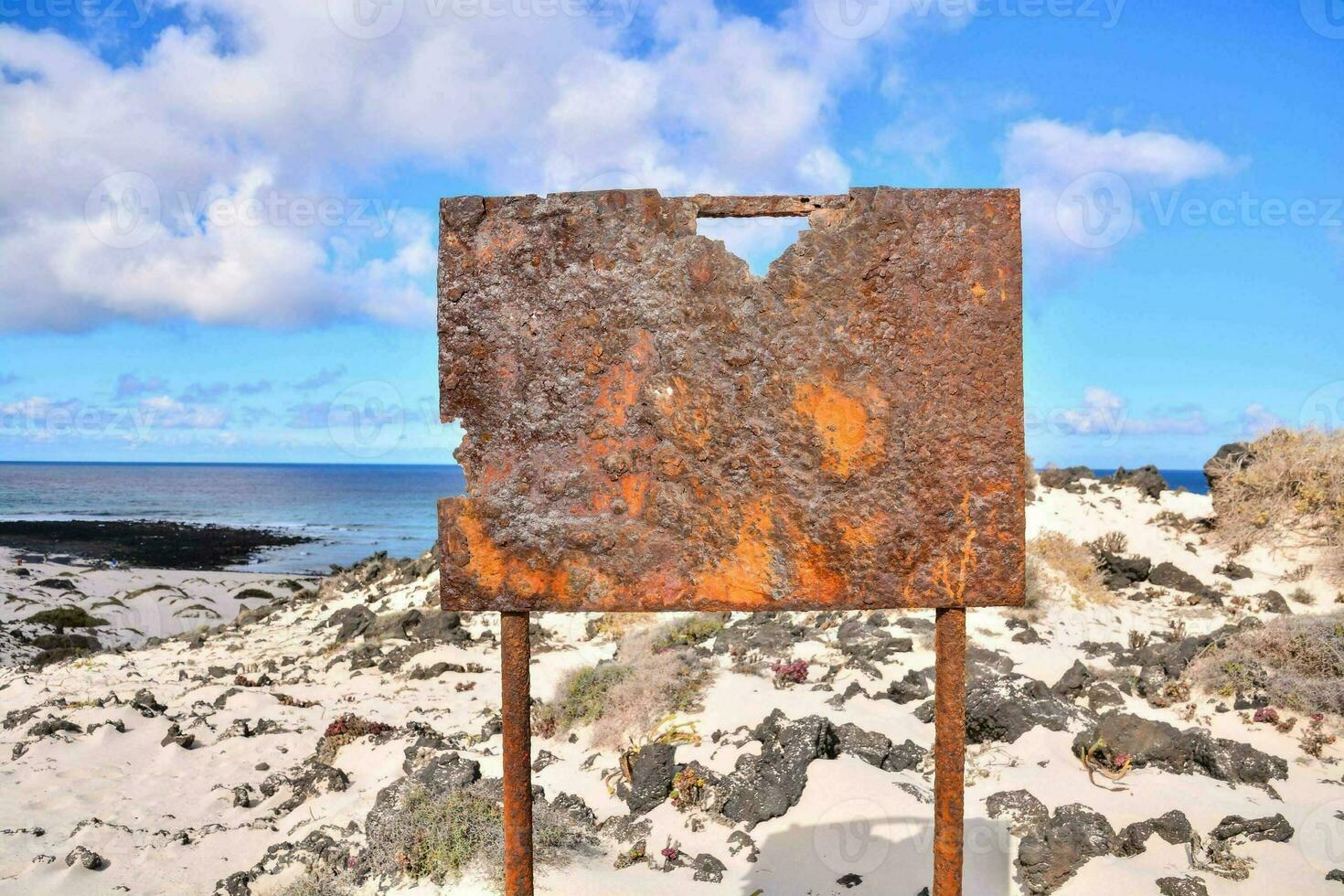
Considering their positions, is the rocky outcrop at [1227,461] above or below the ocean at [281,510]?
above

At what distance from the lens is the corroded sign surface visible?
2332mm

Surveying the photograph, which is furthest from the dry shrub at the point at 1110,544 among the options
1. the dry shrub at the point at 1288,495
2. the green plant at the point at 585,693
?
the green plant at the point at 585,693

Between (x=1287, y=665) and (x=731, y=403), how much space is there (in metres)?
7.72

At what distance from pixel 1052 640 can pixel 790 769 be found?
5234 millimetres

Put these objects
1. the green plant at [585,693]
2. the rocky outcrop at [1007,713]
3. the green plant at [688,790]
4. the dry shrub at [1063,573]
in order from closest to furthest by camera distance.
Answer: the green plant at [688,790]
the rocky outcrop at [1007,713]
the green plant at [585,693]
the dry shrub at [1063,573]

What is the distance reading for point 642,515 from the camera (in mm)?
2404

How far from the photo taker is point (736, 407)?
2.37 metres

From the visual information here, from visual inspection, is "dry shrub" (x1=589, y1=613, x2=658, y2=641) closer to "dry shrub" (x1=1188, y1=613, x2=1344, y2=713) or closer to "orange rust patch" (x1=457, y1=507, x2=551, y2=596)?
"dry shrub" (x1=1188, y1=613, x2=1344, y2=713)

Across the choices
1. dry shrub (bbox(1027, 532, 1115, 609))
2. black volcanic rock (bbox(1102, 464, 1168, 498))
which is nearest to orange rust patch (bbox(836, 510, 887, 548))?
dry shrub (bbox(1027, 532, 1115, 609))

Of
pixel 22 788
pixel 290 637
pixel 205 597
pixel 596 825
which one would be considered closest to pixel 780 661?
pixel 596 825

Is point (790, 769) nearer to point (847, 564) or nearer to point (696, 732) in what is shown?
point (696, 732)

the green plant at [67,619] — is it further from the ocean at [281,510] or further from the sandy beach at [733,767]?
the ocean at [281,510]

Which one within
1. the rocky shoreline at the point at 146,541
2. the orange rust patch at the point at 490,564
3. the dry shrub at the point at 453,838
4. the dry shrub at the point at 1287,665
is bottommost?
the rocky shoreline at the point at 146,541

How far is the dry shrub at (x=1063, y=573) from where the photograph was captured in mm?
10805
